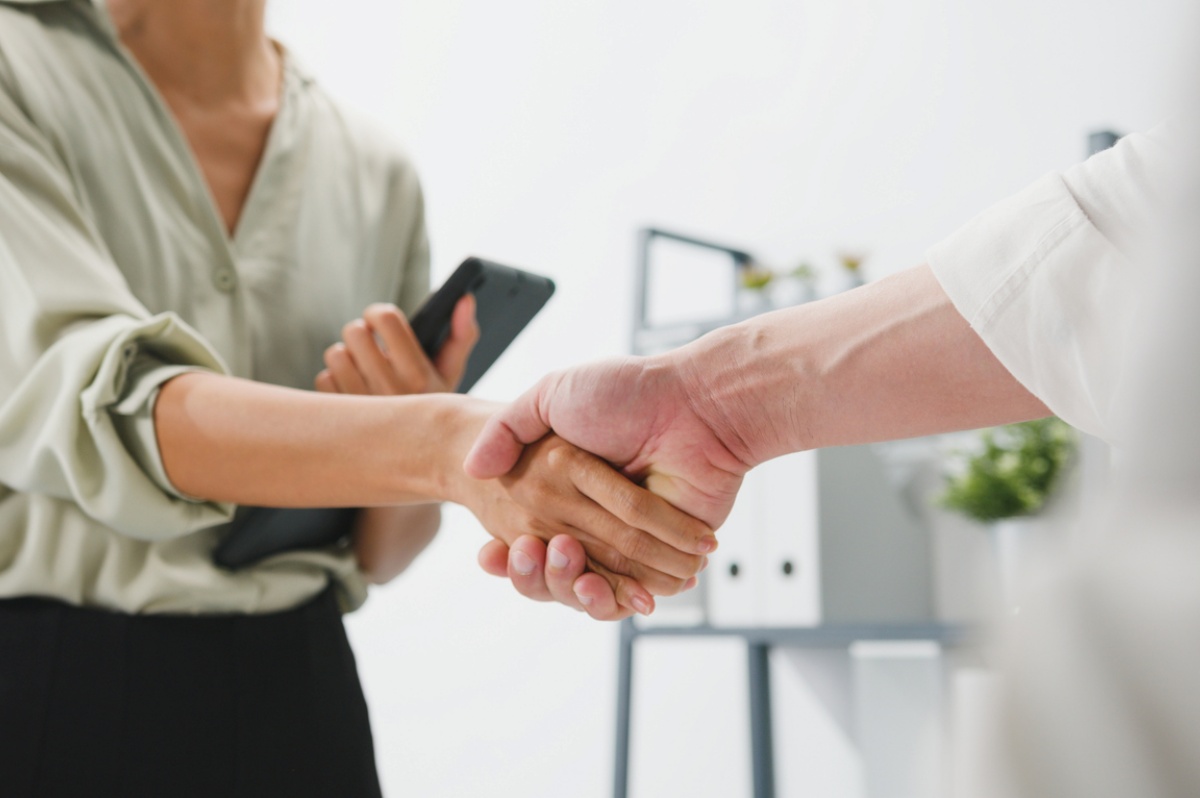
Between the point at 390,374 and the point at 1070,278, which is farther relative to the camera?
the point at 390,374

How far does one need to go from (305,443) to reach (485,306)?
0.89ft

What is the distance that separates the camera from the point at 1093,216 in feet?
2.08

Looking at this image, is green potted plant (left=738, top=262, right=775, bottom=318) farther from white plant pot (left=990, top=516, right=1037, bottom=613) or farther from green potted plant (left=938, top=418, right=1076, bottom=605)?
white plant pot (left=990, top=516, right=1037, bottom=613)

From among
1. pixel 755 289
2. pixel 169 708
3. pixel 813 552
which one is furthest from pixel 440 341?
pixel 755 289

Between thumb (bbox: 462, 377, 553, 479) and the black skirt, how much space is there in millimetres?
218

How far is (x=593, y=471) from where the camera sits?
3.37 feet

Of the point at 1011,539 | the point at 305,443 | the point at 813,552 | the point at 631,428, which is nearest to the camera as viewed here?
the point at 305,443

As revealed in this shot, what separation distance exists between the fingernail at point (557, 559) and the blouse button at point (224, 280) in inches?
15.8

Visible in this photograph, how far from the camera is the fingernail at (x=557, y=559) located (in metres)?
1.01

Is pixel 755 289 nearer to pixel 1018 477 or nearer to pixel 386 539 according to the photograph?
pixel 1018 477

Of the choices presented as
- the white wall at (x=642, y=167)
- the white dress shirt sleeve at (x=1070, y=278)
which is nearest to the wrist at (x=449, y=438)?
the white dress shirt sleeve at (x=1070, y=278)

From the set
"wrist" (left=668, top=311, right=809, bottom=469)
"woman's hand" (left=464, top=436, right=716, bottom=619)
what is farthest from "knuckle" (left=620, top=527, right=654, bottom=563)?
A: "wrist" (left=668, top=311, right=809, bottom=469)

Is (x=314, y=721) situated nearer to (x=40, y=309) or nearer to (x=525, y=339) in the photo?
(x=40, y=309)

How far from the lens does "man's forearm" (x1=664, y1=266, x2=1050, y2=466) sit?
728 mm
